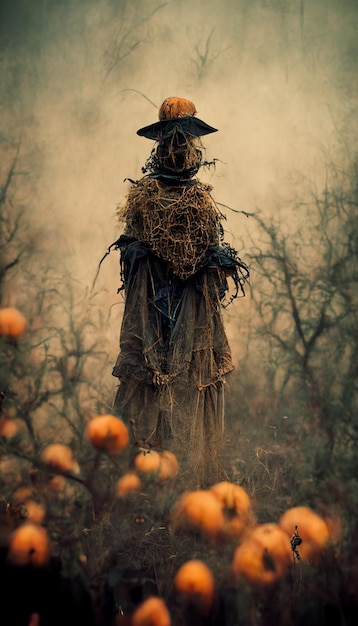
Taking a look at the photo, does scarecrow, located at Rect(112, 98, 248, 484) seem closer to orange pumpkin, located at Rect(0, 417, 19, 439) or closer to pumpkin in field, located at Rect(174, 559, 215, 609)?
pumpkin in field, located at Rect(174, 559, 215, 609)

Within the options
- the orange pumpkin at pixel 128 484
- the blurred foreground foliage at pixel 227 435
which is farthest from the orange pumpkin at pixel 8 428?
the orange pumpkin at pixel 128 484

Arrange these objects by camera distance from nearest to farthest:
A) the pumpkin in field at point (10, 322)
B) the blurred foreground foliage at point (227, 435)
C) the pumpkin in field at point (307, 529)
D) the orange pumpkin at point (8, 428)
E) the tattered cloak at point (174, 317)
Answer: the tattered cloak at point (174, 317) < the blurred foreground foliage at point (227, 435) < the pumpkin in field at point (307, 529) < the orange pumpkin at point (8, 428) < the pumpkin in field at point (10, 322)

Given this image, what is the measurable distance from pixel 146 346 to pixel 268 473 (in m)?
1.03

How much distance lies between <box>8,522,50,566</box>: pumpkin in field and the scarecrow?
701 mm

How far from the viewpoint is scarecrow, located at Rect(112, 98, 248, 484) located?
108 inches

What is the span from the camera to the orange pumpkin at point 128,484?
9.98ft

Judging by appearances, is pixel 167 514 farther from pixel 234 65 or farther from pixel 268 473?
pixel 234 65

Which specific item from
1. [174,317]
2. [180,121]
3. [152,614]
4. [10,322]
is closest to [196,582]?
[152,614]

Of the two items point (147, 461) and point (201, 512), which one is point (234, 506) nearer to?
point (201, 512)

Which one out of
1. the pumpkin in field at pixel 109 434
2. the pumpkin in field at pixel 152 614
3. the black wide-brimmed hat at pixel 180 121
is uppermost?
the black wide-brimmed hat at pixel 180 121

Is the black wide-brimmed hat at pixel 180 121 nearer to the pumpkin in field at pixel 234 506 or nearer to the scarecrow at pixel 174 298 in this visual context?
the scarecrow at pixel 174 298

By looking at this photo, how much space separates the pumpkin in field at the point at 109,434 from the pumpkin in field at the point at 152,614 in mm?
598

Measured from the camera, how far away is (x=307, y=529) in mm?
3234

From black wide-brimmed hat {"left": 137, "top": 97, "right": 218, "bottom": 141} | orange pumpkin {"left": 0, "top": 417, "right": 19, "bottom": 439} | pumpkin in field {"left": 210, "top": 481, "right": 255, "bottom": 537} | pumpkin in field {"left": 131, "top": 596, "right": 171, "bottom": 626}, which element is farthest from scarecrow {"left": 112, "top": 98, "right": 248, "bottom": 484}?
orange pumpkin {"left": 0, "top": 417, "right": 19, "bottom": 439}
